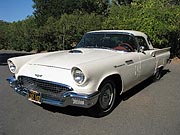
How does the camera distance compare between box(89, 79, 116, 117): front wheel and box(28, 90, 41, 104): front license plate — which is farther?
box(89, 79, 116, 117): front wheel

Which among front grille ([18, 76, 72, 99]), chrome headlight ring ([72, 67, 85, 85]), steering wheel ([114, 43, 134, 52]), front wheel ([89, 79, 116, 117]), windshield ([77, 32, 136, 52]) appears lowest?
front wheel ([89, 79, 116, 117])

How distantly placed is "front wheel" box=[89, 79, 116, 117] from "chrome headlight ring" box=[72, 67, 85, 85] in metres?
0.47

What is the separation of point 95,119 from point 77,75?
35.1 inches

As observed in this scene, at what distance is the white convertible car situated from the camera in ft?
13.7

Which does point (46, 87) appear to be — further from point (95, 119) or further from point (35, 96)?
point (95, 119)

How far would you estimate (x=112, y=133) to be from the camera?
156 inches

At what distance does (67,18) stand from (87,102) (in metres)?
15.1

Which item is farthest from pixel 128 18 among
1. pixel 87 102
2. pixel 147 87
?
pixel 87 102

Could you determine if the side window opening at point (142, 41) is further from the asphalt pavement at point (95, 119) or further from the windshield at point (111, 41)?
the asphalt pavement at point (95, 119)

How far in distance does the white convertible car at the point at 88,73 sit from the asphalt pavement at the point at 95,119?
0.33m

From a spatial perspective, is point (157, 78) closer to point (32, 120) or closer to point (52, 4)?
point (32, 120)

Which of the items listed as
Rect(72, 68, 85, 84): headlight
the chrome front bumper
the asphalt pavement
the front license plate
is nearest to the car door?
the asphalt pavement

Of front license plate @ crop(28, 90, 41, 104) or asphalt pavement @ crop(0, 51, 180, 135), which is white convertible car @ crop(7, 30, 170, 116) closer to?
front license plate @ crop(28, 90, 41, 104)

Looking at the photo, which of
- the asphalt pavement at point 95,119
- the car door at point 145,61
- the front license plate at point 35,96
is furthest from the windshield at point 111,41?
the front license plate at point 35,96
